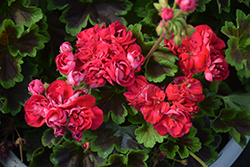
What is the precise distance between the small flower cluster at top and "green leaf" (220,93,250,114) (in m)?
0.53

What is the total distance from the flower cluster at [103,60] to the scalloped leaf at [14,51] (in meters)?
0.29

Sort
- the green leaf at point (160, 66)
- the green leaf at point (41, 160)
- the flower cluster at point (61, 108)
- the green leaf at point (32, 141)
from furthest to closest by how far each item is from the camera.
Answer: the green leaf at point (32, 141) < the green leaf at point (41, 160) < the green leaf at point (160, 66) < the flower cluster at point (61, 108)

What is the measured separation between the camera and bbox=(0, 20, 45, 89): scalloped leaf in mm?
939

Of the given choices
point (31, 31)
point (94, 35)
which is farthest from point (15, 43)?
point (94, 35)

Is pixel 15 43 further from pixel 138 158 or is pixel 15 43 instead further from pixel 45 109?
pixel 138 158

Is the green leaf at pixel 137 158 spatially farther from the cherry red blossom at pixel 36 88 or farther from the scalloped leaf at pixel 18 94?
the scalloped leaf at pixel 18 94

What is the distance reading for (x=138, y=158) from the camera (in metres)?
0.89

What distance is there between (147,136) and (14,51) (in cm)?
61

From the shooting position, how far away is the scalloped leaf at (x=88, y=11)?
3.37 feet

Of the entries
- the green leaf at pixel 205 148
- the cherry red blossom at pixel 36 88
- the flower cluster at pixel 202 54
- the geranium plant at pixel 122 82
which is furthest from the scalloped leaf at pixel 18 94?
the green leaf at pixel 205 148

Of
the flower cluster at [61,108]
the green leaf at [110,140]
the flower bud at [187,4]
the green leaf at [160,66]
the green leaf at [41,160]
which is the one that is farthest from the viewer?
the green leaf at [41,160]

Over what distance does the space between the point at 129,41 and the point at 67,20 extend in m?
0.43

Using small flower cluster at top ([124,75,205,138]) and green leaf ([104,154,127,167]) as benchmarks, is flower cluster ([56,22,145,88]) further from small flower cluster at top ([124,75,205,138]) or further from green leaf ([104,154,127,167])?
green leaf ([104,154,127,167])

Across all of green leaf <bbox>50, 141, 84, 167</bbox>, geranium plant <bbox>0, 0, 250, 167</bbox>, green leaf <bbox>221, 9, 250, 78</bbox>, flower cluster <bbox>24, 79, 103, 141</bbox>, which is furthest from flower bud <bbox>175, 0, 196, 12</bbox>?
green leaf <bbox>50, 141, 84, 167</bbox>
